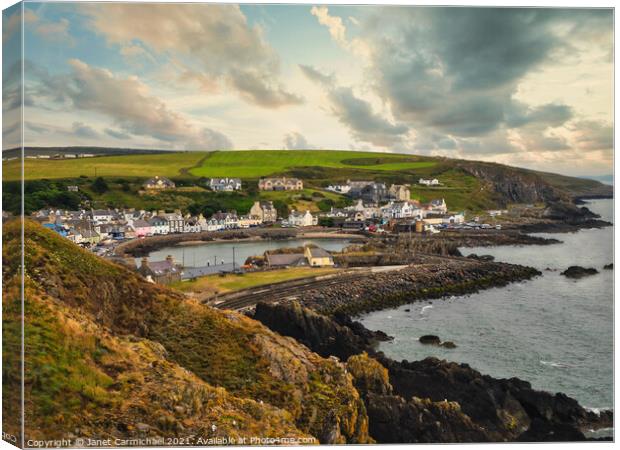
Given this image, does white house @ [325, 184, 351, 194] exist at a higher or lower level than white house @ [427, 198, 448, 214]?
higher

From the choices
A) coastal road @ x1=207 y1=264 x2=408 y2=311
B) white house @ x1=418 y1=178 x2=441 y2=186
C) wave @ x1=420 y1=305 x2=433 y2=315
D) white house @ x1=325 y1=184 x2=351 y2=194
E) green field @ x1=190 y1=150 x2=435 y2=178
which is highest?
green field @ x1=190 y1=150 x2=435 y2=178

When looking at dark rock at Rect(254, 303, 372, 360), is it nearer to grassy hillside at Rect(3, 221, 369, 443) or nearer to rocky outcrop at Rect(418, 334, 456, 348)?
grassy hillside at Rect(3, 221, 369, 443)

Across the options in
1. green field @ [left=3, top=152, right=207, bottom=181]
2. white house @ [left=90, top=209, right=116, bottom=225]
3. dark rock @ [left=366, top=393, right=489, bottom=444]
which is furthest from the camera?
white house @ [left=90, top=209, right=116, bottom=225]

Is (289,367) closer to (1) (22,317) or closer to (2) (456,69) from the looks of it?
(1) (22,317)

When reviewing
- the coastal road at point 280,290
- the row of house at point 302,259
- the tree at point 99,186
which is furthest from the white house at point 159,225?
the row of house at point 302,259

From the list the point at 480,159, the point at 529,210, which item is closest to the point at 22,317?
the point at 480,159

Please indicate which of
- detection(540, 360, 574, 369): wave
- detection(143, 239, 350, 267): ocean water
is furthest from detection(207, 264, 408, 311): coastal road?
detection(540, 360, 574, 369): wave

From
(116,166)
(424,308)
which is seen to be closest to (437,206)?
(424,308)

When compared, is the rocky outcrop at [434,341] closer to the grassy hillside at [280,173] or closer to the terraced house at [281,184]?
the grassy hillside at [280,173]
